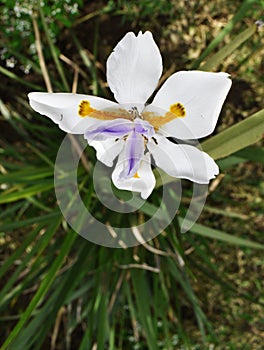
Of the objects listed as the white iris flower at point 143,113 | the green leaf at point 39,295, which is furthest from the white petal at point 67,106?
the green leaf at point 39,295

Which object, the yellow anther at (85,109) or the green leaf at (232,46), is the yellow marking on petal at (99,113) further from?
the green leaf at (232,46)

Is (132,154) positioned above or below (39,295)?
above

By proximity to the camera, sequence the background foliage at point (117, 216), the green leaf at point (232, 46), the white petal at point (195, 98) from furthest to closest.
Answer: the background foliage at point (117, 216), the green leaf at point (232, 46), the white petal at point (195, 98)

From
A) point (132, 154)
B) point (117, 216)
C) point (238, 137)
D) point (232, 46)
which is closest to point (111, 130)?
point (132, 154)

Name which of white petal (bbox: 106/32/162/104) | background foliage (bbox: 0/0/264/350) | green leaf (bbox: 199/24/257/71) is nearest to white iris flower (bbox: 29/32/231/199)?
white petal (bbox: 106/32/162/104)

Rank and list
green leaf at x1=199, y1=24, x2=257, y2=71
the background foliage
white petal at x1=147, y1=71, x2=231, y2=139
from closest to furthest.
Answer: white petal at x1=147, y1=71, x2=231, y2=139 → green leaf at x1=199, y1=24, x2=257, y2=71 → the background foliage

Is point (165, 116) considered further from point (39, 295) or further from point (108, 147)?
point (39, 295)

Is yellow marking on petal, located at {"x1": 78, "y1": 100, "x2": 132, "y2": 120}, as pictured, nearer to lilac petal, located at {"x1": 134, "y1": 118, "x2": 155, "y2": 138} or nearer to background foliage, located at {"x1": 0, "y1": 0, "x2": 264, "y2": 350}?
lilac petal, located at {"x1": 134, "y1": 118, "x2": 155, "y2": 138}
